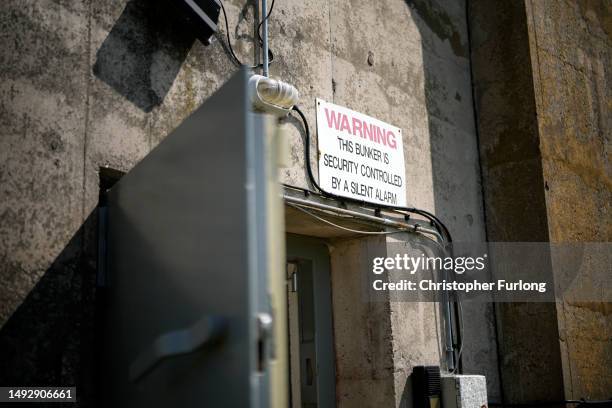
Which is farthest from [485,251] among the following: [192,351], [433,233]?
[192,351]

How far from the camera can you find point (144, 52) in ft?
8.79

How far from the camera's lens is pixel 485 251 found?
4230 mm

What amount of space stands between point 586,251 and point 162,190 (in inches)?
131

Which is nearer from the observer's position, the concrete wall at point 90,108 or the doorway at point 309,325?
the concrete wall at point 90,108

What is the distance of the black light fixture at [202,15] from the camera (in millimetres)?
2734

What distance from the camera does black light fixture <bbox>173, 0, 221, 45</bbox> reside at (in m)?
2.73

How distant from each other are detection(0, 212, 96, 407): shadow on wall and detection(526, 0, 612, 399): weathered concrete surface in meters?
2.82

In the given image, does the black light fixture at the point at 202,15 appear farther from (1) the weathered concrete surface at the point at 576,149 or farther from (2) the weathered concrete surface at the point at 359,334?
(1) the weathered concrete surface at the point at 576,149

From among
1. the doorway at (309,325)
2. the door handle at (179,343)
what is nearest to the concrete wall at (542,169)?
the doorway at (309,325)

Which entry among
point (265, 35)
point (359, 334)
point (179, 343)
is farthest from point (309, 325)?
point (179, 343)

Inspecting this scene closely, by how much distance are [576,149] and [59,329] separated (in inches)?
142

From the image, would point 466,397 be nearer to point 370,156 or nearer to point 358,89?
point 370,156

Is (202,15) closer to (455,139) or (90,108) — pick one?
(90,108)

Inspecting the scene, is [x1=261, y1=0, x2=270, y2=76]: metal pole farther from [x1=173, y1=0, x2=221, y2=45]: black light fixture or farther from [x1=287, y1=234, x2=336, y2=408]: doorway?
[x1=287, y1=234, x2=336, y2=408]: doorway
